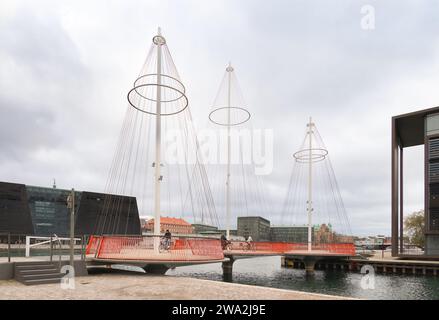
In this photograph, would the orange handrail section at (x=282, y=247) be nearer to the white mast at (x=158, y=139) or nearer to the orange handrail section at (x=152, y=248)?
the orange handrail section at (x=152, y=248)

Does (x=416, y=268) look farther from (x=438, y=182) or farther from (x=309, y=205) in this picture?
(x=309, y=205)

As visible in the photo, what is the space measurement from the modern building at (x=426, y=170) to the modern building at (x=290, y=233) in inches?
4958

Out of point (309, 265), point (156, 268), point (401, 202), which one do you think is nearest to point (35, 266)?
point (156, 268)

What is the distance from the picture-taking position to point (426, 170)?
40.3m

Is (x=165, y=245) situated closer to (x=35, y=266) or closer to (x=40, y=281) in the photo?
(x=35, y=266)

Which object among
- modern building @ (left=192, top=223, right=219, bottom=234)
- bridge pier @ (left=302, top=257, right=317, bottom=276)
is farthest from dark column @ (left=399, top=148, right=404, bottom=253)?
modern building @ (left=192, top=223, right=219, bottom=234)

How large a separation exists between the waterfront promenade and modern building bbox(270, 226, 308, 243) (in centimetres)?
16018

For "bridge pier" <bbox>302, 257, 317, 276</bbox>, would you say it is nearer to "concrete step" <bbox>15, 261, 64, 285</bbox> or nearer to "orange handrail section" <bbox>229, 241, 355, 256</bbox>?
"orange handrail section" <bbox>229, 241, 355, 256</bbox>

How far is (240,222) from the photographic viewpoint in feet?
525

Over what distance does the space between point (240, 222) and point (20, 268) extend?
14931 centimetres

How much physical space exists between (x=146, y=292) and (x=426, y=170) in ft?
129

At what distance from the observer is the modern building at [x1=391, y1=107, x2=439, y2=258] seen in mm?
38906
